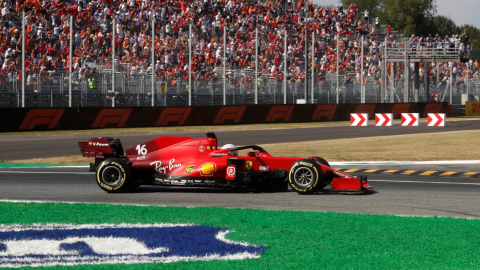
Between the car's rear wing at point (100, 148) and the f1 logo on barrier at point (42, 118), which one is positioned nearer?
the car's rear wing at point (100, 148)

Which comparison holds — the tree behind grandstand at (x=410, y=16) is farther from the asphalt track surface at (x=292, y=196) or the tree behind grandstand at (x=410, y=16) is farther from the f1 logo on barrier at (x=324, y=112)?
the asphalt track surface at (x=292, y=196)

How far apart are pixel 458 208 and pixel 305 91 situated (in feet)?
80.4

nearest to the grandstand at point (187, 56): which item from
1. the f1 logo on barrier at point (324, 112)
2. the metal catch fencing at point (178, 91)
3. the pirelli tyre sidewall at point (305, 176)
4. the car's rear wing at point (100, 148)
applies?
the metal catch fencing at point (178, 91)

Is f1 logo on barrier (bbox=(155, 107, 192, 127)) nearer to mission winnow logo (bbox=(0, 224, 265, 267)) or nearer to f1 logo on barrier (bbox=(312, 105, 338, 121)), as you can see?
f1 logo on barrier (bbox=(312, 105, 338, 121))

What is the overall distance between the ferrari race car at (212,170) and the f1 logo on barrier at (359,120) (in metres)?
22.1

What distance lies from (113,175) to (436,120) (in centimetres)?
2514

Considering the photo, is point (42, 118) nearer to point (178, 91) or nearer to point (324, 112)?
point (178, 91)

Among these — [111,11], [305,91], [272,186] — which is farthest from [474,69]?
[272,186]

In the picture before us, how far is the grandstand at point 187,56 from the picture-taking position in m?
24.2

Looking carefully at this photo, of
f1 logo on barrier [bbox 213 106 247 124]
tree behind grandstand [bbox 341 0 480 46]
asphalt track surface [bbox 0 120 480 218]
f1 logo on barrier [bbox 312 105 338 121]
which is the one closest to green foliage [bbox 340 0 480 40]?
tree behind grandstand [bbox 341 0 480 46]

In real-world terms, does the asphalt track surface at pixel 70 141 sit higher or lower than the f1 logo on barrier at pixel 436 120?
lower

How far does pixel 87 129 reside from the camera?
81.3ft

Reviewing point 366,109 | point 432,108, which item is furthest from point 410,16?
point 366,109

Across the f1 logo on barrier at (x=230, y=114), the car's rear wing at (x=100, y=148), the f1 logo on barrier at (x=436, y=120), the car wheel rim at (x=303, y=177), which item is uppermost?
the f1 logo on barrier at (x=230, y=114)
